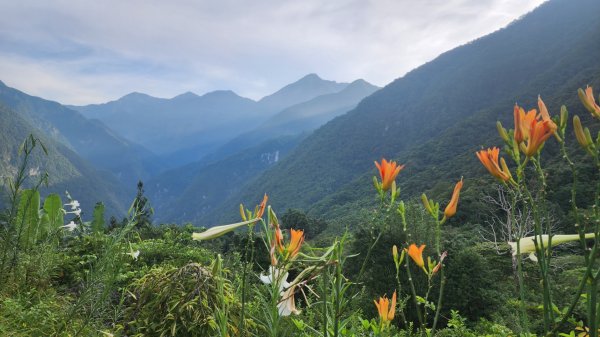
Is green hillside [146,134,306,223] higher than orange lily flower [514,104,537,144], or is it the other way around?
orange lily flower [514,104,537,144]

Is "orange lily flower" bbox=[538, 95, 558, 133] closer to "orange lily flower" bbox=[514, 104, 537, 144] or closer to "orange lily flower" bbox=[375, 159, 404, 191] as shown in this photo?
"orange lily flower" bbox=[514, 104, 537, 144]

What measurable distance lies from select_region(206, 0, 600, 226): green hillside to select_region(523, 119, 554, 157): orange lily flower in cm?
5590

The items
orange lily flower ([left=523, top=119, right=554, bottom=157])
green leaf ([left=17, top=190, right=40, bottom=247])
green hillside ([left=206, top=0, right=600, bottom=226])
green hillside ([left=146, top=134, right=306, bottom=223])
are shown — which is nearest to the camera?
orange lily flower ([left=523, top=119, right=554, bottom=157])

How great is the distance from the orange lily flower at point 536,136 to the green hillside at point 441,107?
55.9 m

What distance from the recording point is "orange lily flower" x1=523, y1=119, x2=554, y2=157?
0.60 meters

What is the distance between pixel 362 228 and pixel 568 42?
300ft

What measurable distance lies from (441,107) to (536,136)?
320 ft

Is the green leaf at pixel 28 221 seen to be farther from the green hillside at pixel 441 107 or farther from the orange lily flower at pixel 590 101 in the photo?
the green hillside at pixel 441 107

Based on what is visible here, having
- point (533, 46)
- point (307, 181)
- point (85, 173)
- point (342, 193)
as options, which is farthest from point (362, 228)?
point (85, 173)

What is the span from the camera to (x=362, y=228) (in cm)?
834

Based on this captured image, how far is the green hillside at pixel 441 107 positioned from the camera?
60844mm

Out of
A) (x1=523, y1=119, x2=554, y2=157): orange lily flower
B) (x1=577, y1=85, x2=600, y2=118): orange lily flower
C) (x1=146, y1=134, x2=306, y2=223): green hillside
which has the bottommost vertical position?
(x1=146, y1=134, x2=306, y2=223): green hillside

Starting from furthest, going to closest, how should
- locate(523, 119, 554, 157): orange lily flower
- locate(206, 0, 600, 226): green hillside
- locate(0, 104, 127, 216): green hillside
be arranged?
locate(0, 104, 127, 216): green hillside
locate(206, 0, 600, 226): green hillside
locate(523, 119, 554, 157): orange lily flower

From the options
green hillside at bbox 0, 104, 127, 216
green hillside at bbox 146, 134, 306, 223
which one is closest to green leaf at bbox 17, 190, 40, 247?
green hillside at bbox 0, 104, 127, 216
